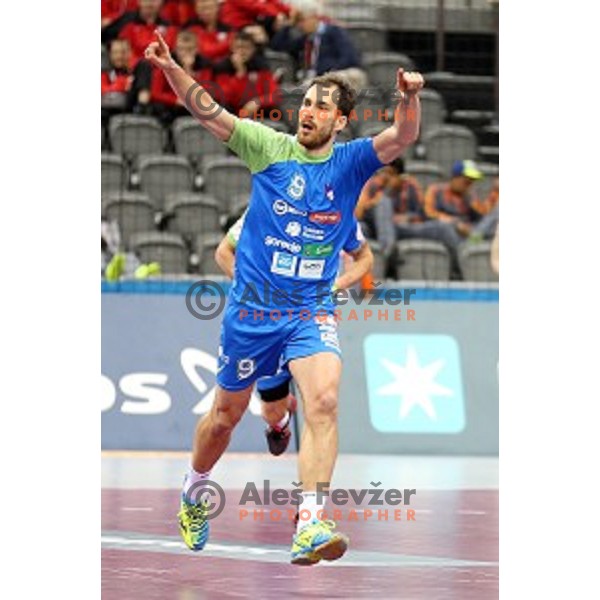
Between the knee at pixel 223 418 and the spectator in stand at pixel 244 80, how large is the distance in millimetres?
11047

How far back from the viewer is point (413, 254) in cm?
2092

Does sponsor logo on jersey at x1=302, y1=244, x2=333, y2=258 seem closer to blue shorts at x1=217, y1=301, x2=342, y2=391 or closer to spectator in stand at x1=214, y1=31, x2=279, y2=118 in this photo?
blue shorts at x1=217, y1=301, x2=342, y2=391

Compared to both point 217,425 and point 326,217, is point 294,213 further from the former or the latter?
point 217,425

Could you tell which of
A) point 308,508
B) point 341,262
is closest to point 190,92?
point 308,508

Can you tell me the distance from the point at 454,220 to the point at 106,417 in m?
4.91

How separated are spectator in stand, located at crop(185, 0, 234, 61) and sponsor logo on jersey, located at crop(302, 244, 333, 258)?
40.0 feet

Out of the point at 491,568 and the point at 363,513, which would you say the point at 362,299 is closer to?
the point at 363,513

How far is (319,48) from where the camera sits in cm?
2277

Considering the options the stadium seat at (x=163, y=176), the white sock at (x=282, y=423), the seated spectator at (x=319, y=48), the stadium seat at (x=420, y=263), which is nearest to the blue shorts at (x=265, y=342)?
the white sock at (x=282, y=423)

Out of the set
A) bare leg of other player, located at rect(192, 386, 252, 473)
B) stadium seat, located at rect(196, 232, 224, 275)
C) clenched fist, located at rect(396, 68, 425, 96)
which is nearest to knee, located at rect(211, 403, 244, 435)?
bare leg of other player, located at rect(192, 386, 252, 473)

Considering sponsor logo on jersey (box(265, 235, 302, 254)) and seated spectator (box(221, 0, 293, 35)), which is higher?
seated spectator (box(221, 0, 293, 35))

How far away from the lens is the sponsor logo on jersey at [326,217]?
10258 mm

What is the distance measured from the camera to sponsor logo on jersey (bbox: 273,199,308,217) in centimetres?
1025
